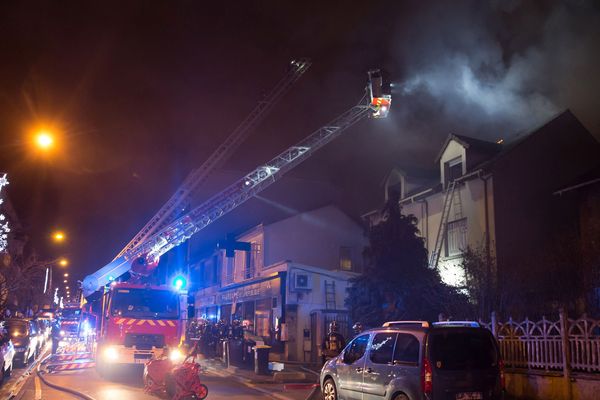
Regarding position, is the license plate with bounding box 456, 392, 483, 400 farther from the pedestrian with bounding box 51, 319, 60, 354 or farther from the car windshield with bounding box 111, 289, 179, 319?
the pedestrian with bounding box 51, 319, 60, 354

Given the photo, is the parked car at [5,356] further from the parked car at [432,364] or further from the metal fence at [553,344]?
the metal fence at [553,344]

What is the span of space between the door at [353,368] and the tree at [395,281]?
8132 millimetres

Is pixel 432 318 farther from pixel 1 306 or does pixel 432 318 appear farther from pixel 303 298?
pixel 1 306

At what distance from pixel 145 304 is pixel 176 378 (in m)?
5.90

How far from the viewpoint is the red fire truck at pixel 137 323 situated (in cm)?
1653

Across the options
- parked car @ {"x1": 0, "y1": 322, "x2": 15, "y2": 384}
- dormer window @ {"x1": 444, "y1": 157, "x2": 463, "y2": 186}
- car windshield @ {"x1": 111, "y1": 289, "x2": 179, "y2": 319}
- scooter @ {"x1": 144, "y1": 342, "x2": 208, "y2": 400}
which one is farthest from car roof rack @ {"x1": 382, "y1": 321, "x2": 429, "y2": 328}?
dormer window @ {"x1": 444, "y1": 157, "x2": 463, "y2": 186}

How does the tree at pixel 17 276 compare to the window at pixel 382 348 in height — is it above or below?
above

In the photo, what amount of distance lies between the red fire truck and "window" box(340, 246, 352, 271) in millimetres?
16228

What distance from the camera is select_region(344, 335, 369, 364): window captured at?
10.6 m

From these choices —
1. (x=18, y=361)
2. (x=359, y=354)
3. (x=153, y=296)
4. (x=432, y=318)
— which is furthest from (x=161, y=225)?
(x=359, y=354)

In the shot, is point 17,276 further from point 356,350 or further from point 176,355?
point 356,350

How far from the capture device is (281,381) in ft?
55.7

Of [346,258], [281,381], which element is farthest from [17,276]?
[281,381]

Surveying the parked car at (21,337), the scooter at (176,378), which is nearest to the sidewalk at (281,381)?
the scooter at (176,378)
